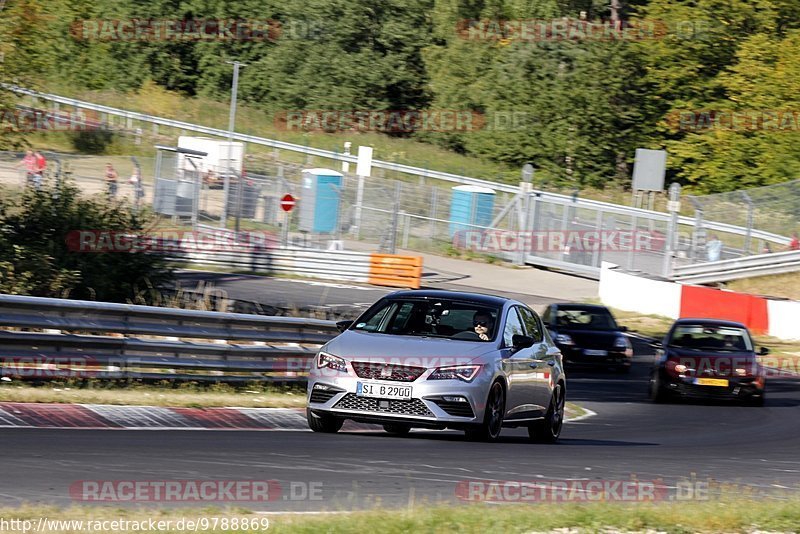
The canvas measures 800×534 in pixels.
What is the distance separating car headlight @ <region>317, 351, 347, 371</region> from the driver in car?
140 centimetres

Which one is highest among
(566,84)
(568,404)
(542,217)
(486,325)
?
(566,84)

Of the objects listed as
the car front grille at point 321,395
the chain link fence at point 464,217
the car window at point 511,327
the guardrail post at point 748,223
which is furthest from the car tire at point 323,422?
the guardrail post at point 748,223

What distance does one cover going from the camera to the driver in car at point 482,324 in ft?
41.2

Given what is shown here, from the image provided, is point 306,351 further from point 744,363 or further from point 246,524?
point 246,524

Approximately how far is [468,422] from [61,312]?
4.79 m

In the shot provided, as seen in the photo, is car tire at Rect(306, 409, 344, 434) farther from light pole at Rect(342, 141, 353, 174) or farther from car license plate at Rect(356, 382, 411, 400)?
light pole at Rect(342, 141, 353, 174)

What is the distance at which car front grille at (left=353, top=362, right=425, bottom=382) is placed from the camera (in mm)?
11664

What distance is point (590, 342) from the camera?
86.1ft

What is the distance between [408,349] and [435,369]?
314 millimetres

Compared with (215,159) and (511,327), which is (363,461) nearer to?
(511,327)

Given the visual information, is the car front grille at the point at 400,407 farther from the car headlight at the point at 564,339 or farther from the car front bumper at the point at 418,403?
the car headlight at the point at 564,339

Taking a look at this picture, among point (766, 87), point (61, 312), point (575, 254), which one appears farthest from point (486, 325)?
point (766, 87)

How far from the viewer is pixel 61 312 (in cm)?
1406

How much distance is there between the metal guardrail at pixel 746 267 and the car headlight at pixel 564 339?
14572 millimetres
